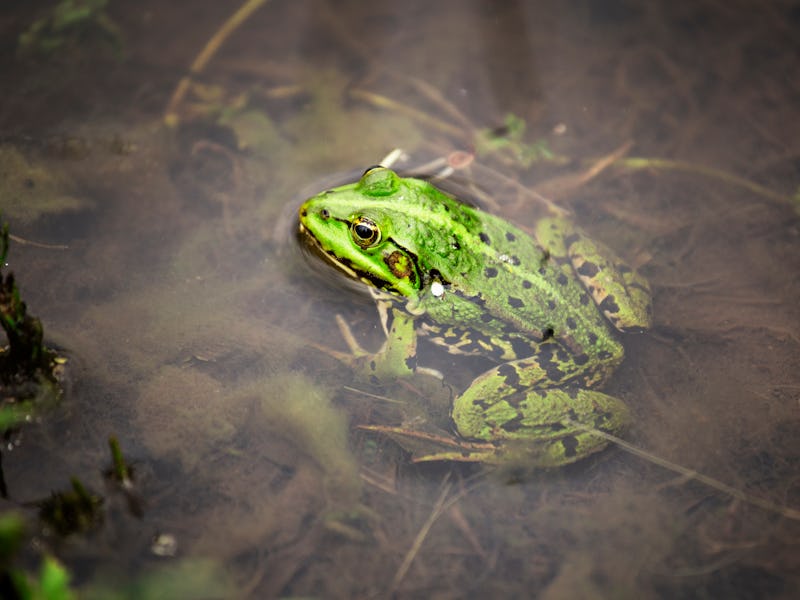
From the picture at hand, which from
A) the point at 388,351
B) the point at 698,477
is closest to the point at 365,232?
the point at 388,351

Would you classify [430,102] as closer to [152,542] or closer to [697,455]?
[697,455]

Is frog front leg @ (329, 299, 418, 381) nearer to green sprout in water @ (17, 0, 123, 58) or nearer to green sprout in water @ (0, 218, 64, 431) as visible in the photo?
green sprout in water @ (0, 218, 64, 431)

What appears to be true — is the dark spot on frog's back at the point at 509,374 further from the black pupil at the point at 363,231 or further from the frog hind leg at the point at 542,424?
the black pupil at the point at 363,231

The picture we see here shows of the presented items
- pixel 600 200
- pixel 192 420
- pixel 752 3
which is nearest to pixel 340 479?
pixel 192 420

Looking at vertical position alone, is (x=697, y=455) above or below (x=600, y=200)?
below

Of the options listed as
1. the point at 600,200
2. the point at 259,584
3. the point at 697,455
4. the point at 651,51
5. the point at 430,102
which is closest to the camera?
the point at 259,584

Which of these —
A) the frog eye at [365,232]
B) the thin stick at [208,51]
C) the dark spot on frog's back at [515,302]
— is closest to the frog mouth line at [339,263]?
the frog eye at [365,232]
